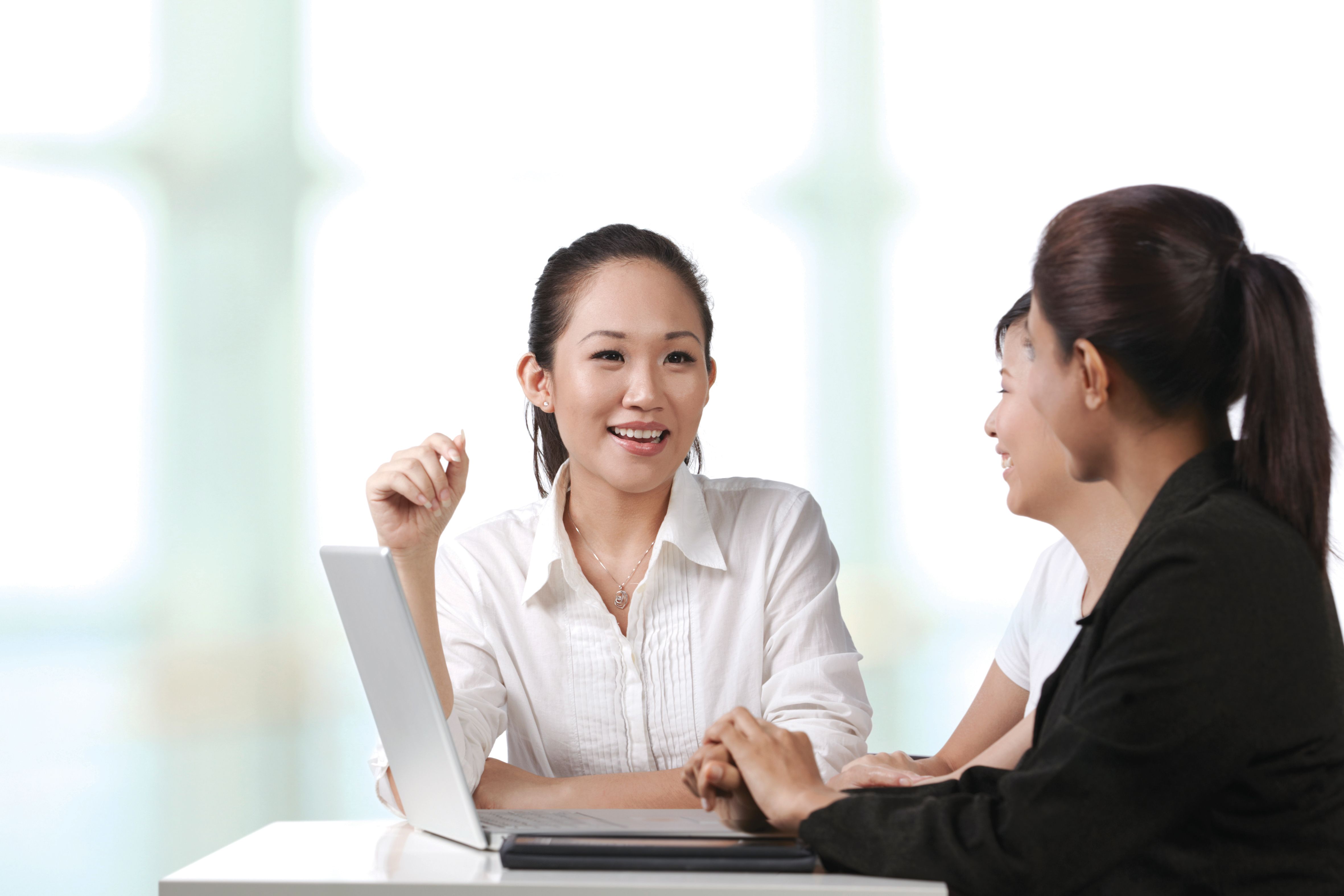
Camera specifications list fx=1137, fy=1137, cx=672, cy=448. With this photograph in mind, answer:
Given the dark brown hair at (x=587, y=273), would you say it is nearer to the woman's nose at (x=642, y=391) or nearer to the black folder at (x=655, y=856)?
the woman's nose at (x=642, y=391)

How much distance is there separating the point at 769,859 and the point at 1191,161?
3.34 meters

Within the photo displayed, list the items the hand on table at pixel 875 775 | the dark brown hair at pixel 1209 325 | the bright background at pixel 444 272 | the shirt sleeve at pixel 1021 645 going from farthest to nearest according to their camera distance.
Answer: the bright background at pixel 444 272 → the shirt sleeve at pixel 1021 645 → the hand on table at pixel 875 775 → the dark brown hair at pixel 1209 325

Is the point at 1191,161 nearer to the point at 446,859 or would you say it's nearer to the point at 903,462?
the point at 903,462

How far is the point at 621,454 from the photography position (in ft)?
5.83

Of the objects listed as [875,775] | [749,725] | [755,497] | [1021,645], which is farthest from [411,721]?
[1021,645]

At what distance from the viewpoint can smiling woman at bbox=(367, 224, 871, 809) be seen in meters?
1.77

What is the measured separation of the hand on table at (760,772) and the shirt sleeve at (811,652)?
0.45 metres

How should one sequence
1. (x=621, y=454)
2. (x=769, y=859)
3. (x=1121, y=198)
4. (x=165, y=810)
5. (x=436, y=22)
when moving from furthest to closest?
(x=436, y=22) → (x=165, y=810) → (x=621, y=454) → (x=1121, y=198) → (x=769, y=859)

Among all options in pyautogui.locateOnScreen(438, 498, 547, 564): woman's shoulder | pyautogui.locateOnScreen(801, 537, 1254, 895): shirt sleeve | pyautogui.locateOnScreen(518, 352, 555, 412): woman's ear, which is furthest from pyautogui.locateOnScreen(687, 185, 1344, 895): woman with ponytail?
pyautogui.locateOnScreen(518, 352, 555, 412): woman's ear

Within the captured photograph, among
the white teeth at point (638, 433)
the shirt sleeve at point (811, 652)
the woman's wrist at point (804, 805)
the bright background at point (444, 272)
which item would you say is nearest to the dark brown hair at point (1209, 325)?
the woman's wrist at point (804, 805)

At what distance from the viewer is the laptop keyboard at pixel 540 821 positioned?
3.61 ft

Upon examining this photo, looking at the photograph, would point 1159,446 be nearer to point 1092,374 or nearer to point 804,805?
point 1092,374

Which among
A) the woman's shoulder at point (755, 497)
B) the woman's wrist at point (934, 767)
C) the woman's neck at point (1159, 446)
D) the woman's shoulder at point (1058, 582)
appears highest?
the woman's neck at point (1159, 446)

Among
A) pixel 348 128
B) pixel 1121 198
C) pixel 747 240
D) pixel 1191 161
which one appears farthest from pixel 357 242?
pixel 1121 198
